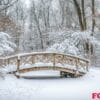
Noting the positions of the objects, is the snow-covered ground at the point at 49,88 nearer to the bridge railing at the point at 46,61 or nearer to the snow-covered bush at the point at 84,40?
the bridge railing at the point at 46,61

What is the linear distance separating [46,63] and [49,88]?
2416mm

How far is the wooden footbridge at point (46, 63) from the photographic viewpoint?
16516mm

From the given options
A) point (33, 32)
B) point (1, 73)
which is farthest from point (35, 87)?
point (33, 32)

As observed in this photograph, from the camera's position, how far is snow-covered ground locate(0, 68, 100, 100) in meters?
13.6

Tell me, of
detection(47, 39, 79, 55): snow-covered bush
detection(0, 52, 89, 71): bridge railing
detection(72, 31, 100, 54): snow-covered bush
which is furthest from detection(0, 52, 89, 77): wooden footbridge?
detection(72, 31, 100, 54): snow-covered bush

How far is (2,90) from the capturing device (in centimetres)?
1377

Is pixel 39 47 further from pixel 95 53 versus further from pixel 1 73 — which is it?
pixel 1 73

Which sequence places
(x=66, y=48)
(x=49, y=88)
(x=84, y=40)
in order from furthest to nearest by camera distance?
(x=84, y=40) → (x=66, y=48) → (x=49, y=88)

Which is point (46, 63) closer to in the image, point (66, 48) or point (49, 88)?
point (49, 88)

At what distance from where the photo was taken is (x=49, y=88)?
48.7ft

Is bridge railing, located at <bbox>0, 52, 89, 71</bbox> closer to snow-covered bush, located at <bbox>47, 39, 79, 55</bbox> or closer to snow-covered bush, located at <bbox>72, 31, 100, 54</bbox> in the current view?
snow-covered bush, located at <bbox>47, 39, 79, 55</bbox>

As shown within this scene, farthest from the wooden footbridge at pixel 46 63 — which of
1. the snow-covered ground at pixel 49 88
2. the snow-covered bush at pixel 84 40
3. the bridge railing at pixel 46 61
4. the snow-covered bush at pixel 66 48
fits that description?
the snow-covered bush at pixel 84 40

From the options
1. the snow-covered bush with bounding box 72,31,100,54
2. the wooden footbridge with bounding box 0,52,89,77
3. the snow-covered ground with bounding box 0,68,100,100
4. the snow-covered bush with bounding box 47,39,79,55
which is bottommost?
the snow-covered ground with bounding box 0,68,100,100

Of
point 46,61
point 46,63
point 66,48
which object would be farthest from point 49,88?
point 66,48
